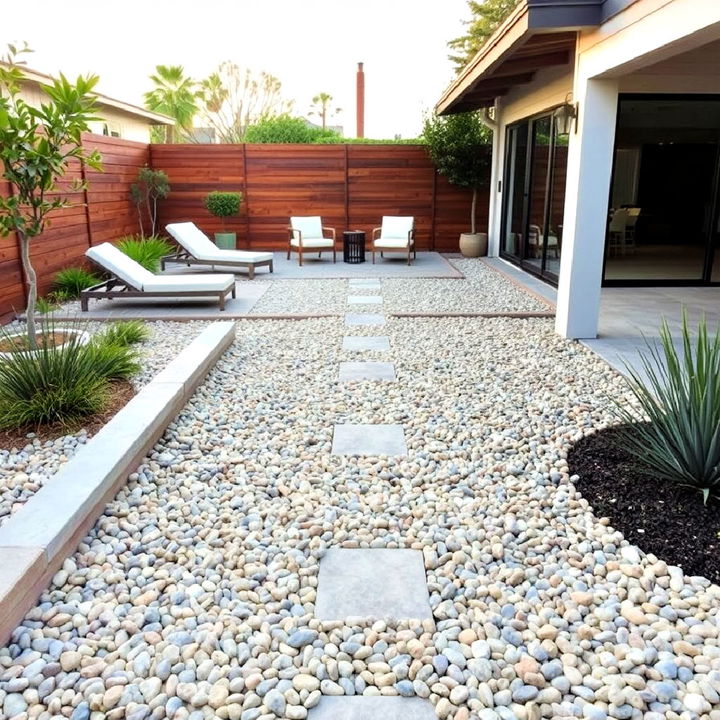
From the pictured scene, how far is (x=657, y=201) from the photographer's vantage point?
10.5 metres

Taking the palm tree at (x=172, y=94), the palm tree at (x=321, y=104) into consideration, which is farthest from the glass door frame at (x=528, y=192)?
the palm tree at (x=321, y=104)

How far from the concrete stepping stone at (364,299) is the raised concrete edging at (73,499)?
381 centimetres

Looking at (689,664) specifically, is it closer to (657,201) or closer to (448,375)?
(448,375)

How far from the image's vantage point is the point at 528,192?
10.1 meters

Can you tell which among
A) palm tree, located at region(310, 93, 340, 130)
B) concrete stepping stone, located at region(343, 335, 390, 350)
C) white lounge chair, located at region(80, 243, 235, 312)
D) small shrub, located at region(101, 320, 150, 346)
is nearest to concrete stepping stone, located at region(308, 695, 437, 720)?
small shrub, located at region(101, 320, 150, 346)

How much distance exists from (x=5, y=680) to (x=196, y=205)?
39.4 ft

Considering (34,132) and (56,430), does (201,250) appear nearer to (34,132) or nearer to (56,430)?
(34,132)

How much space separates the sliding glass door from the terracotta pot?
1.55ft

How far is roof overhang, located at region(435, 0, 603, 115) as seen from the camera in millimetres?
5012

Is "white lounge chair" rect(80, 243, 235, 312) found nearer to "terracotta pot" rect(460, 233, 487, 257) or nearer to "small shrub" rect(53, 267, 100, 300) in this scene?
"small shrub" rect(53, 267, 100, 300)

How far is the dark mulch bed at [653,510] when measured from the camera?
2.55 m

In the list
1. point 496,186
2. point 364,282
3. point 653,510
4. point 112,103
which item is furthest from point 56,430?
point 112,103

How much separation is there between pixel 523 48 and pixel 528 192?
3.49m

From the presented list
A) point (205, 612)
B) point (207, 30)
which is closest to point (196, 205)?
point (205, 612)
